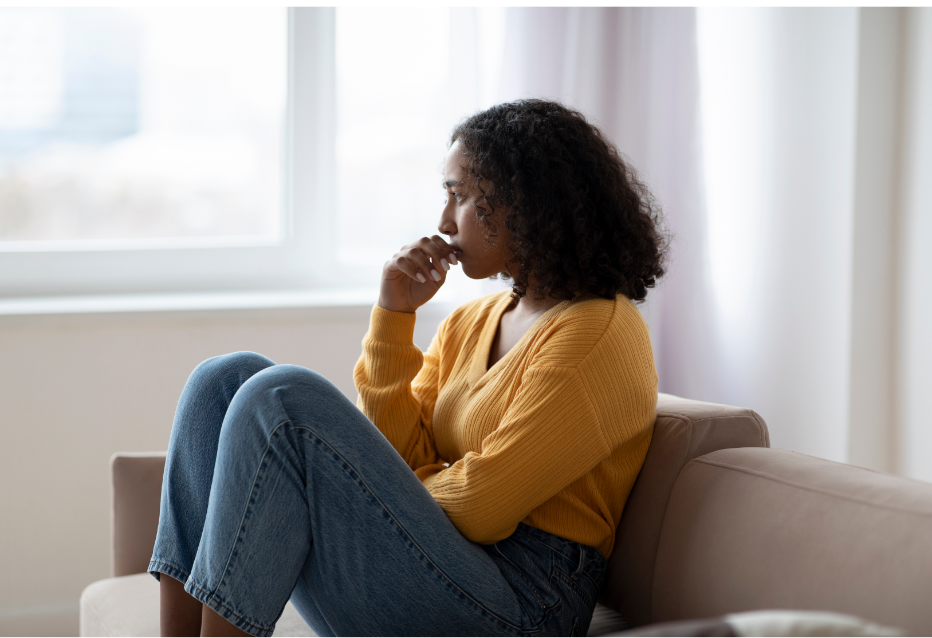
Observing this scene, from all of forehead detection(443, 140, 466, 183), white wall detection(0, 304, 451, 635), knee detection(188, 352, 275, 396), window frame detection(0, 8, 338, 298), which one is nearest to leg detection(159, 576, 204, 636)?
knee detection(188, 352, 275, 396)

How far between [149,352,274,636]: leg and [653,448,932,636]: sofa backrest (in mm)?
636

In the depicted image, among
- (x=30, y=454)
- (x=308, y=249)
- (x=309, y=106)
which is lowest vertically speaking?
(x=30, y=454)

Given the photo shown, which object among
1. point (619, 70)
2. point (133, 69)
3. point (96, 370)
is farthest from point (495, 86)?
point (96, 370)

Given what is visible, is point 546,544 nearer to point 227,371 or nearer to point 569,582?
point 569,582

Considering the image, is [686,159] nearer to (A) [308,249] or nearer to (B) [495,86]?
(B) [495,86]

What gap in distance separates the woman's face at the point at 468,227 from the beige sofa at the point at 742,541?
0.35 m

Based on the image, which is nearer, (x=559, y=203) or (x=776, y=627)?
(x=776, y=627)

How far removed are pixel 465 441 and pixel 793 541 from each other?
48cm

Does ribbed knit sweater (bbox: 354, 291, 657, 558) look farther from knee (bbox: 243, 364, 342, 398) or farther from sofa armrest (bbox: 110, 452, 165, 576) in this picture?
sofa armrest (bbox: 110, 452, 165, 576)

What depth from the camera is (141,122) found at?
226 centimetres

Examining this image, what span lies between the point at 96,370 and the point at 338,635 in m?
1.18

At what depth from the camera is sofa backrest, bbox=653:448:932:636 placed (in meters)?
0.83

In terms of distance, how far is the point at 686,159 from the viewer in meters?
2.13

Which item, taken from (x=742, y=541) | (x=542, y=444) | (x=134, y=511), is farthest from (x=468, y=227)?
(x=134, y=511)
